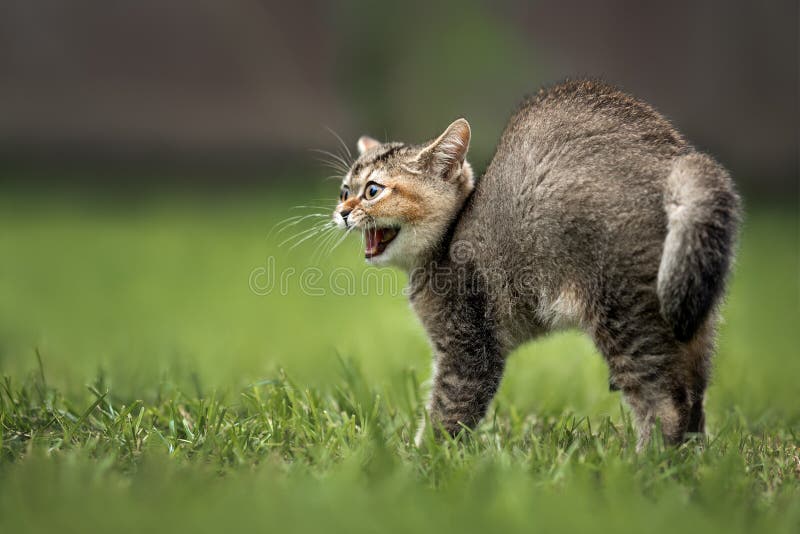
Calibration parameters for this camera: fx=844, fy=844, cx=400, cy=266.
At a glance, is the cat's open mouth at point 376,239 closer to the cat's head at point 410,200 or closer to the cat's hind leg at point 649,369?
the cat's head at point 410,200

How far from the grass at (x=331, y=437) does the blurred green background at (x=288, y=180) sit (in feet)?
0.11

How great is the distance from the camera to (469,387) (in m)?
3.58

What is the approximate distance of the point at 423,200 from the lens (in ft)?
12.7

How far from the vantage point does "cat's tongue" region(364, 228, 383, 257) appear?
3.95 m

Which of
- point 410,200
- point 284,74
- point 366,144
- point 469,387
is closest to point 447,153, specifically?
point 410,200

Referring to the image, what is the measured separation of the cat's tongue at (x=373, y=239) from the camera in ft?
13.0

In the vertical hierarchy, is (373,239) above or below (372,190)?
below

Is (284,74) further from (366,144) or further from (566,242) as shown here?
(566,242)

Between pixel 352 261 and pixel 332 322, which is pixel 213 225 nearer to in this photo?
pixel 352 261

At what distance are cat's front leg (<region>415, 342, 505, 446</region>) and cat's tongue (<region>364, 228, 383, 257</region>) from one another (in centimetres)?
65

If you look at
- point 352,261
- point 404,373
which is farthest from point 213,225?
point 404,373

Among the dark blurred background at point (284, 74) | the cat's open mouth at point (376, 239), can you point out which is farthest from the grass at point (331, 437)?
the dark blurred background at point (284, 74)

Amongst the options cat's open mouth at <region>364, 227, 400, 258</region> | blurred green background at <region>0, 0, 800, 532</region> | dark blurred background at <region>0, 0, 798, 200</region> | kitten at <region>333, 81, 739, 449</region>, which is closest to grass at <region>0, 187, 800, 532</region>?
blurred green background at <region>0, 0, 800, 532</region>

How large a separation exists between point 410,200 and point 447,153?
0.28 m
